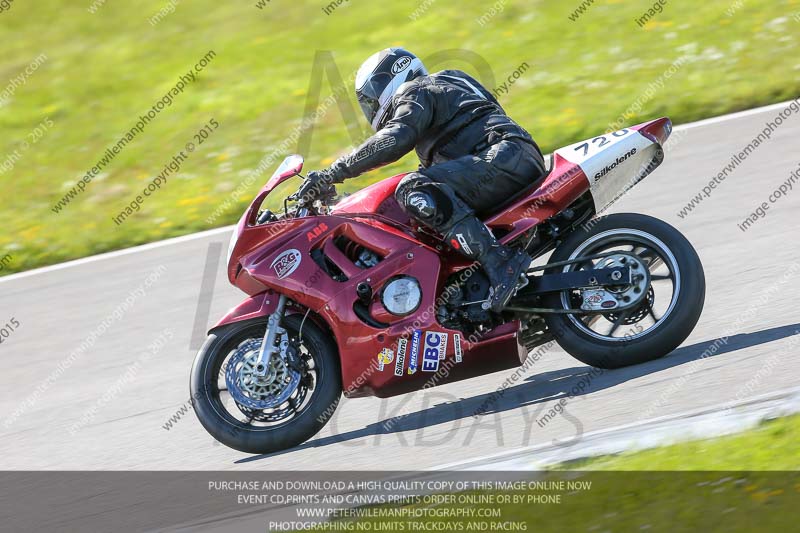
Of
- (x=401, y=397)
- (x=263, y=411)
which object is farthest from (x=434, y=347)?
(x=263, y=411)

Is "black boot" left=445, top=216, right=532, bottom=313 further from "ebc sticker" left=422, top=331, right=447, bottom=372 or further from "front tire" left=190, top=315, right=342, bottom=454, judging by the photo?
"front tire" left=190, top=315, right=342, bottom=454

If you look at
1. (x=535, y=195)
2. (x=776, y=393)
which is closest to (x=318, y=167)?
(x=535, y=195)

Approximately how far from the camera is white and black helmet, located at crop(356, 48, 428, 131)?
5.88 metres

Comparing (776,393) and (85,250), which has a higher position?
(776,393)

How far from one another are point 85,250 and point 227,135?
2985mm

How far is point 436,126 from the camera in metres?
5.93

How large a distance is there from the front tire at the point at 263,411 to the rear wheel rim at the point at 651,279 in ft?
4.36

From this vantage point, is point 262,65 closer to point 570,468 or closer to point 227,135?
point 227,135

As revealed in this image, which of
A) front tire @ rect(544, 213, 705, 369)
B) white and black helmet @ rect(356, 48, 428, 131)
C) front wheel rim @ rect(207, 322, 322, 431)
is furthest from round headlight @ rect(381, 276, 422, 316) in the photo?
white and black helmet @ rect(356, 48, 428, 131)

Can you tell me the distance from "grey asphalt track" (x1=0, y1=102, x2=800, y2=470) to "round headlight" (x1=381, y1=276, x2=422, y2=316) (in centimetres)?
63

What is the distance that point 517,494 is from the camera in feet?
14.7

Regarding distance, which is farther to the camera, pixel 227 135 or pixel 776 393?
pixel 227 135

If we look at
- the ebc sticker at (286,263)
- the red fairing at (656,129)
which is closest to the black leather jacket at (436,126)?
the ebc sticker at (286,263)

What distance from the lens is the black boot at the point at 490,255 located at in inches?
222
